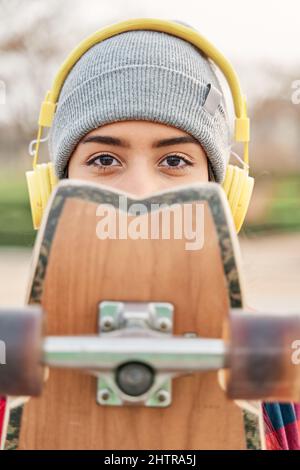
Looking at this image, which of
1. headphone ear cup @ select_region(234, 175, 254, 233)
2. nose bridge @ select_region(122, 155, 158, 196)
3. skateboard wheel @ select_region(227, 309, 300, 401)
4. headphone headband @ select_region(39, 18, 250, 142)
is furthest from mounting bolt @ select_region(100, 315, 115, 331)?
headphone headband @ select_region(39, 18, 250, 142)

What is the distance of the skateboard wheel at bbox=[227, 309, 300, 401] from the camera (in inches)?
38.2

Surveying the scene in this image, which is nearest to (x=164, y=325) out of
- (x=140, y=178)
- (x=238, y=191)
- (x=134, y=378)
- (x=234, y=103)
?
(x=134, y=378)

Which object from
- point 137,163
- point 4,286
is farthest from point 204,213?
point 4,286

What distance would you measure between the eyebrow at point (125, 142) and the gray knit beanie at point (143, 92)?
0.02 metres

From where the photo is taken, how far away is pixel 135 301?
4.08 ft

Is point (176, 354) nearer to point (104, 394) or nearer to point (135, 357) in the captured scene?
point (135, 357)

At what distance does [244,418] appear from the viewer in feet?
4.34

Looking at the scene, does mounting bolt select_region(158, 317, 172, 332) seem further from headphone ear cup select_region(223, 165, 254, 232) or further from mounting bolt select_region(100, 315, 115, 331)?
headphone ear cup select_region(223, 165, 254, 232)

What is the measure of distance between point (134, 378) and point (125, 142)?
115cm

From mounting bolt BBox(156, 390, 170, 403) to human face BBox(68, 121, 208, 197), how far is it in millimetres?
816

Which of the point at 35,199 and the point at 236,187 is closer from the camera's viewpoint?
the point at 35,199

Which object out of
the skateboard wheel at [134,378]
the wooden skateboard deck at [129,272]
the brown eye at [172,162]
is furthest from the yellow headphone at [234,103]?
the skateboard wheel at [134,378]

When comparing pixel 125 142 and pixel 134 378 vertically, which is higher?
pixel 125 142
